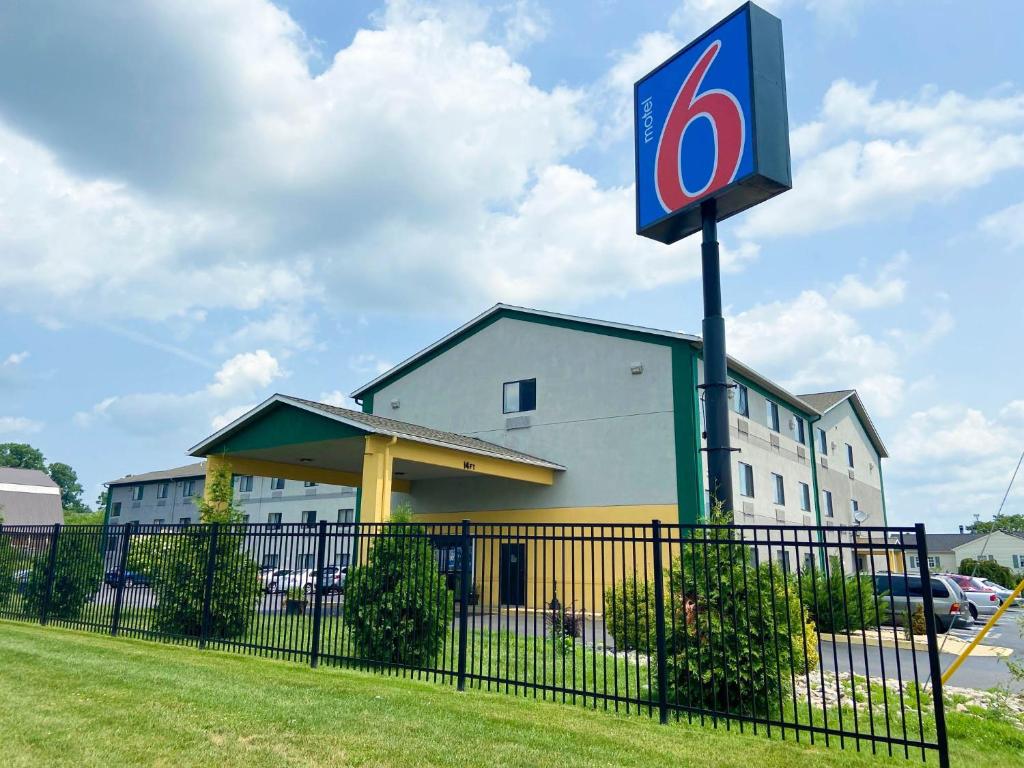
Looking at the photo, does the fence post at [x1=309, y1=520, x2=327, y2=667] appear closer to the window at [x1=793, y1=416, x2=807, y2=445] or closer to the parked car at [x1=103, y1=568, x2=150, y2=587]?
the parked car at [x1=103, y1=568, x2=150, y2=587]

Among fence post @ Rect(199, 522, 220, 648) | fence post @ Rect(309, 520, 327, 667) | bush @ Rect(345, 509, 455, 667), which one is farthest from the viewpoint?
fence post @ Rect(199, 522, 220, 648)

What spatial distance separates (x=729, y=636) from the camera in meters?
8.25

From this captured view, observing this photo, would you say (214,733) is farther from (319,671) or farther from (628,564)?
(628,564)

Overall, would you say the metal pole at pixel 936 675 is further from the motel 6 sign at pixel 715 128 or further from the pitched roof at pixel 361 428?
the pitched roof at pixel 361 428

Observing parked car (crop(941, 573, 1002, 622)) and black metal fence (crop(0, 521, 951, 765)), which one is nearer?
black metal fence (crop(0, 521, 951, 765))

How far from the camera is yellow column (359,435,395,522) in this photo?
1684 cm

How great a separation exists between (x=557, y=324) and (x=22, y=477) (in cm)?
7300

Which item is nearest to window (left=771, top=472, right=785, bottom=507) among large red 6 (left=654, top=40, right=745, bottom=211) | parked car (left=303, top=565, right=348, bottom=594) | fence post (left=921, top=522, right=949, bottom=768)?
large red 6 (left=654, top=40, right=745, bottom=211)

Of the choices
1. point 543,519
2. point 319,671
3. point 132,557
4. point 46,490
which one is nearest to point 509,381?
point 543,519

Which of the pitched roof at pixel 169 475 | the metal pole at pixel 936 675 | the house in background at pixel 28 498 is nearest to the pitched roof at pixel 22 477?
the house in background at pixel 28 498

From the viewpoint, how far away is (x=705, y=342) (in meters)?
12.9

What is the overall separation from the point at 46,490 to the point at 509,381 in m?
70.2

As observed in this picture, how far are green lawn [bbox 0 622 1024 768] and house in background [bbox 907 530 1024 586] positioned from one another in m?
68.5

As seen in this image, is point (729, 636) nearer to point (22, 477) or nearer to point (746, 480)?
point (746, 480)
